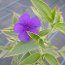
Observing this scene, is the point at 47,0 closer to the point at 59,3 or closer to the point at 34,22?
the point at 59,3

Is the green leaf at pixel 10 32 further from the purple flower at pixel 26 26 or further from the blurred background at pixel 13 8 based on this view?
the blurred background at pixel 13 8

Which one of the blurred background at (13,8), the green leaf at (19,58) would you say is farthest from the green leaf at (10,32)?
the blurred background at (13,8)

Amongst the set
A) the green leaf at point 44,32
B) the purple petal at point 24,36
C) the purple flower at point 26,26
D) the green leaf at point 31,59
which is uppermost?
the purple flower at point 26,26

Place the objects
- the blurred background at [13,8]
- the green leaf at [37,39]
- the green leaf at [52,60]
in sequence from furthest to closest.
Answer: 1. the blurred background at [13,8]
2. the green leaf at [52,60]
3. the green leaf at [37,39]

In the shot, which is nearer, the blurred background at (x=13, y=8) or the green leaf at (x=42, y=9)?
the green leaf at (x=42, y=9)

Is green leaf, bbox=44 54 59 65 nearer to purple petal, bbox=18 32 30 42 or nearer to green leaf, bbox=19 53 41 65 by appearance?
green leaf, bbox=19 53 41 65

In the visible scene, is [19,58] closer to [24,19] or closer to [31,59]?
[31,59]

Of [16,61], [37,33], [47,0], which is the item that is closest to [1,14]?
[47,0]

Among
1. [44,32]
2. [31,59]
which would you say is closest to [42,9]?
[44,32]

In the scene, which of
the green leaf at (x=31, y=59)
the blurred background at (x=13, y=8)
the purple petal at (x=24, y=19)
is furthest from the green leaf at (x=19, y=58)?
the blurred background at (x=13, y=8)

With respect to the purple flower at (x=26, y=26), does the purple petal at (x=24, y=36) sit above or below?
below

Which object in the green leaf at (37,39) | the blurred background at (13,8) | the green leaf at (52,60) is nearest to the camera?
the green leaf at (37,39)
